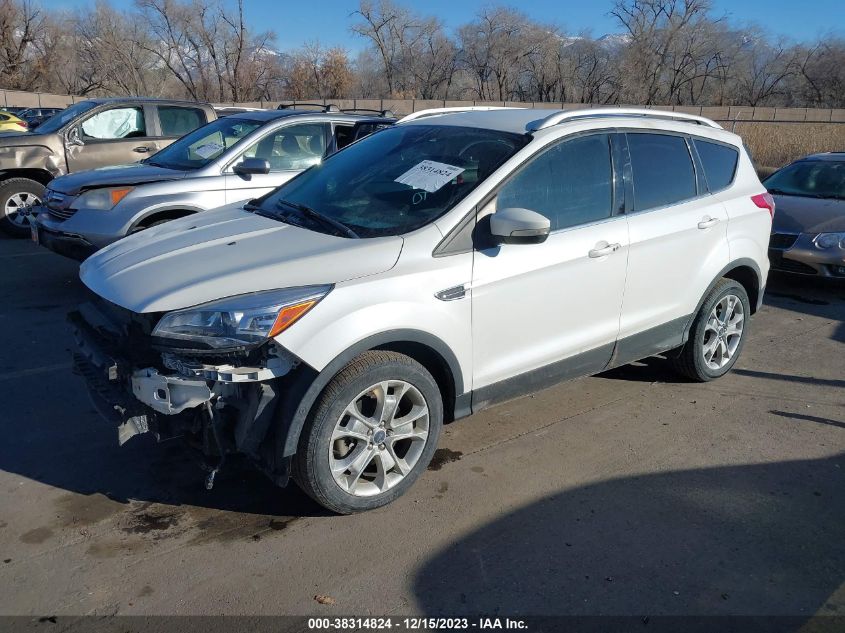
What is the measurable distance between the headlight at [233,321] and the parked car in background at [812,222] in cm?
678

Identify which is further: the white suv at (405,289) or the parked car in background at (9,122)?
the parked car in background at (9,122)

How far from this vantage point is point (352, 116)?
830 centimetres

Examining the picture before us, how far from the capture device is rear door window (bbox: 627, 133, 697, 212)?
14.9 feet

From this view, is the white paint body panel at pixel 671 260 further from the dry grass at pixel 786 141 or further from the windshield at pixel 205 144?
the dry grass at pixel 786 141

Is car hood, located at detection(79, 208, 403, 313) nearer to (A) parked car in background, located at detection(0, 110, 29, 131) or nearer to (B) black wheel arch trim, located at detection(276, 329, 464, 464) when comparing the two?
(B) black wheel arch trim, located at detection(276, 329, 464, 464)

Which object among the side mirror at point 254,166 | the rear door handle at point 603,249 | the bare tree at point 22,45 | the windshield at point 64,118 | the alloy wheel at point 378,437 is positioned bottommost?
the alloy wheel at point 378,437

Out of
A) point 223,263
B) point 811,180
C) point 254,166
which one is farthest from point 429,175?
point 811,180

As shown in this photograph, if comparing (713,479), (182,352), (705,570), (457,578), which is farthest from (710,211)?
(182,352)

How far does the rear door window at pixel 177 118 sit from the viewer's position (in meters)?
10.1

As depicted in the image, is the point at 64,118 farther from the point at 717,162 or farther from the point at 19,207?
the point at 717,162

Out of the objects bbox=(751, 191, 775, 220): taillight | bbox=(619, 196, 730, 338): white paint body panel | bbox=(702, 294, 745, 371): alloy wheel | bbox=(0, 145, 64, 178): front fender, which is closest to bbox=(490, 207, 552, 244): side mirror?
bbox=(619, 196, 730, 338): white paint body panel

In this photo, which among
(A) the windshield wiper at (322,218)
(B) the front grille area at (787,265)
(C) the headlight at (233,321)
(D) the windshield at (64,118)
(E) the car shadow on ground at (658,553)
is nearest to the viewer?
(E) the car shadow on ground at (658,553)

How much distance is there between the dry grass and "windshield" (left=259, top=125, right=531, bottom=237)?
691 inches

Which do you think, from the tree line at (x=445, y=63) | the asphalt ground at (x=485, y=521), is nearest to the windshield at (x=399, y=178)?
the asphalt ground at (x=485, y=521)
